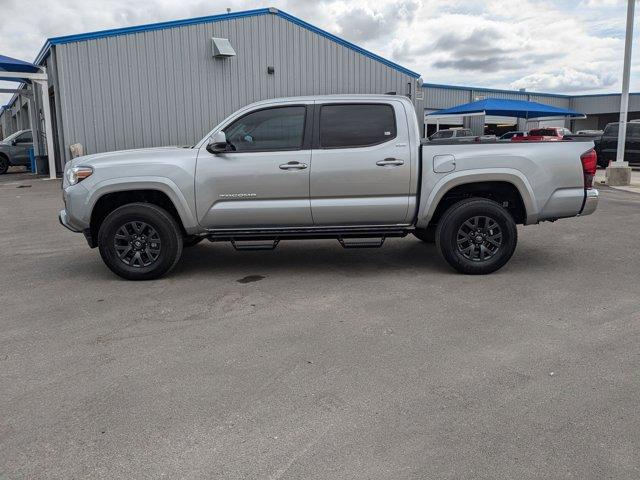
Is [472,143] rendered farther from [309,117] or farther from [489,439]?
[489,439]

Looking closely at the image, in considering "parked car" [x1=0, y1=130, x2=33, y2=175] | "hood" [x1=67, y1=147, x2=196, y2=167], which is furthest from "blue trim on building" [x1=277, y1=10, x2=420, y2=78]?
"hood" [x1=67, y1=147, x2=196, y2=167]

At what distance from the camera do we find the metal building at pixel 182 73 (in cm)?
1666

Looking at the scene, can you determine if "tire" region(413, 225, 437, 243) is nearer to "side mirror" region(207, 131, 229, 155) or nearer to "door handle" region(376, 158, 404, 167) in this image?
"door handle" region(376, 158, 404, 167)

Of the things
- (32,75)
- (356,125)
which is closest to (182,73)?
(32,75)

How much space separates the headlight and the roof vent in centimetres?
1286

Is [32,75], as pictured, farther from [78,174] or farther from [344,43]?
[78,174]

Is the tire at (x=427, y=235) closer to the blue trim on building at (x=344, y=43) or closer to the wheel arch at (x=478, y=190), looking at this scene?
the wheel arch at (x=478, y=190)

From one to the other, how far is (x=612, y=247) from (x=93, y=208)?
6.59 meters

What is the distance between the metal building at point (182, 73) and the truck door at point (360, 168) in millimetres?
12761

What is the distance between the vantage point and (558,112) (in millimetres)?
23859

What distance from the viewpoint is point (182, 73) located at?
17844 millimetres

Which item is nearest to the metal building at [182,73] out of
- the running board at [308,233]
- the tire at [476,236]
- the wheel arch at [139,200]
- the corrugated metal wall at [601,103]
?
the wheel arch at [139,200]

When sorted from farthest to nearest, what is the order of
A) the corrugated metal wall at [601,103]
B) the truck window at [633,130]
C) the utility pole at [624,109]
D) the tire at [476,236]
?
the corrugated metal wall at [601,103] → the truck window at [633,130] → the utility pole at [624,109] → the tire at [476,236]

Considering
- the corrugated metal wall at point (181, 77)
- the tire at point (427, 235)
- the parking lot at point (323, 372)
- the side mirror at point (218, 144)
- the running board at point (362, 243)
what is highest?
the corrugated metal wall at point (181, 77)
